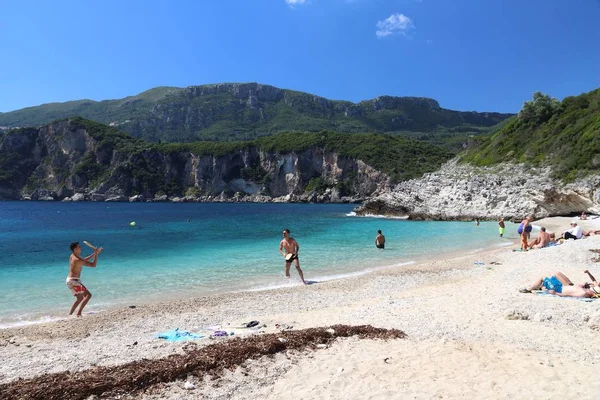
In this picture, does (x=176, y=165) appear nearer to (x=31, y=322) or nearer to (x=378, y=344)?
(x=31, y=322)

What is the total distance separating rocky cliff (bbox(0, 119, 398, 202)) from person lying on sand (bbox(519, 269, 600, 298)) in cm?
11408

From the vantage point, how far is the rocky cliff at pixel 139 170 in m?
129

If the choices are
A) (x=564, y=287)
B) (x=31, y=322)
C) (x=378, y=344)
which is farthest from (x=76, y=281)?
(x=564, y=287)

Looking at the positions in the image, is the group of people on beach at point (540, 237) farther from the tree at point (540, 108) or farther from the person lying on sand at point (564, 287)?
the tree at point (540, 108)

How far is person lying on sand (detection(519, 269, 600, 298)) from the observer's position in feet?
30.2

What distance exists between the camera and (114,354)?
6.59 metres

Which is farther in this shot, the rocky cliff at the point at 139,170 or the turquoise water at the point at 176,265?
the rocky cliff at the point at 139,170

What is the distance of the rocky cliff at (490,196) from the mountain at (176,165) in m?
69.2

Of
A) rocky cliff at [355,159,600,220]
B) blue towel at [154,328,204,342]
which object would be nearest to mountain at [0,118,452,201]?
rocky cliff at [355,159,600,220]

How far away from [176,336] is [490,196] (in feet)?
138

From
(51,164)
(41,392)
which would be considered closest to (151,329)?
(41,392)

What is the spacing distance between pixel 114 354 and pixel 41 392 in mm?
1746

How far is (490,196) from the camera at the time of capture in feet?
139

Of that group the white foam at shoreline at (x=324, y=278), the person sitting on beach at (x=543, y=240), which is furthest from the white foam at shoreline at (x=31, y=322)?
the person sitting on beach at (x=543, y=240)
